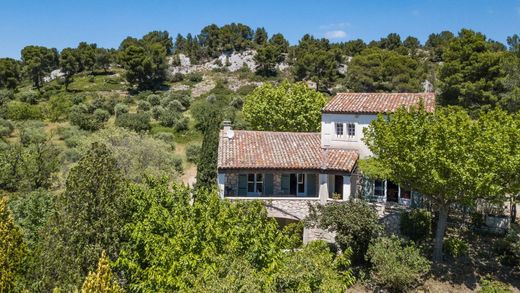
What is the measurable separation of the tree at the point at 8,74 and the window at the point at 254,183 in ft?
239

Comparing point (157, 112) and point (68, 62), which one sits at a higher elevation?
point (68, 62)

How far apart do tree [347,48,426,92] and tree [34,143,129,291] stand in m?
61.7

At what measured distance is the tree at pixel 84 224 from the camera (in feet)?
45.4

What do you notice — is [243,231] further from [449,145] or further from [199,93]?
[199,93]

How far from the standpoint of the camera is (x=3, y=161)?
36.0 meters

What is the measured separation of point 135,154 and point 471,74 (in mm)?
41763

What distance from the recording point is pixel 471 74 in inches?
2116

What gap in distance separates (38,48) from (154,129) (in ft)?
174

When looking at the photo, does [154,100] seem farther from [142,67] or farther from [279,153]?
[279,153]

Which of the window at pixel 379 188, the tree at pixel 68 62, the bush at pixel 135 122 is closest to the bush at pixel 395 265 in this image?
the window at pixel 379 188

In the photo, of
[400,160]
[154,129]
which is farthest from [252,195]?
[154,129]

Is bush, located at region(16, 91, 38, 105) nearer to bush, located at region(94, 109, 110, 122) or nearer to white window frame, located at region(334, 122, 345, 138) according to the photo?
Answer: bush, located at region(94, 109, 110, 122)

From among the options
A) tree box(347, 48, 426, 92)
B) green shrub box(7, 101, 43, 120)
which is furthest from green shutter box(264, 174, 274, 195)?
tree box(347, 48, 426, 92)

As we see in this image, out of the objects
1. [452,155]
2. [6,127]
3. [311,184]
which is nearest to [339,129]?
[311,184]
